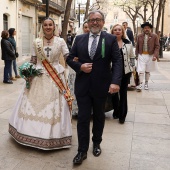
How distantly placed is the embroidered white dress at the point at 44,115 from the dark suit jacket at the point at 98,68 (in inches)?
23.0

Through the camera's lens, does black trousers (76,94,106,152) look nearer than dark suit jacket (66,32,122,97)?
No

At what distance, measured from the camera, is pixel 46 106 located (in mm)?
4070

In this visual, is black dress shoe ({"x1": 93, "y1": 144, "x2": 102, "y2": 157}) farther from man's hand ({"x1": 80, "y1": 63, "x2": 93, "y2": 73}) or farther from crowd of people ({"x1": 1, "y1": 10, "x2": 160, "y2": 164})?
man's hand ({"x1": 80, "y1": 63, "x2": 93, "y2": 73})

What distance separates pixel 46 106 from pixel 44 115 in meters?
0.12

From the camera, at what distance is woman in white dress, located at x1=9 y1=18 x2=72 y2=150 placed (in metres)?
4.00

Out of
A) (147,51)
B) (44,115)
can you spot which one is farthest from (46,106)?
(147,51)

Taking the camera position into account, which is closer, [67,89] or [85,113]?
[85,113]

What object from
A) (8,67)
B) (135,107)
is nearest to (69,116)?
(135,107)

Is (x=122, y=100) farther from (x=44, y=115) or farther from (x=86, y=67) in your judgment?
(x=86, y=67)

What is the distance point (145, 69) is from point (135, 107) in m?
2.33

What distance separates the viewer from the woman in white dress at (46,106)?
4.00 meters

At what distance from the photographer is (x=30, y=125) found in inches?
160

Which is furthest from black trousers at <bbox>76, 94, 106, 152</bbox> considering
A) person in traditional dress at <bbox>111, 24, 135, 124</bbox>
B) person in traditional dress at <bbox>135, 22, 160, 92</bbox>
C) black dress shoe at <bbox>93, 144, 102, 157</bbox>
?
person in traditional dress at <bbox>135, 22, 160, 92</bbox>

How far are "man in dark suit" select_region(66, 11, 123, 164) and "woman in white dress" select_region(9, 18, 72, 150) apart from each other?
45cm
